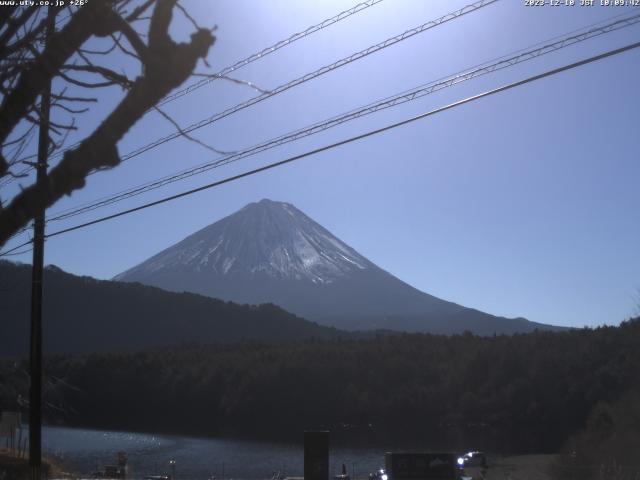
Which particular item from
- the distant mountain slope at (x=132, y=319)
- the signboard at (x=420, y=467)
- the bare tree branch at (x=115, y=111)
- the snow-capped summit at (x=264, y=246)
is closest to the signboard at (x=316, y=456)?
the signboard at (x=420, y=467)

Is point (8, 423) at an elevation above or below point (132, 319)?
below

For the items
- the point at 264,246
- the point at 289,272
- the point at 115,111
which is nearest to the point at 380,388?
the point at 115,111

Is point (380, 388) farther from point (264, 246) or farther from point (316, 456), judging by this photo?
point (264, 246)

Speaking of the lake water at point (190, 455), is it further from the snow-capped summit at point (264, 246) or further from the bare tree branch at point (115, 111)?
the snow-capped summit at point (264, 246)

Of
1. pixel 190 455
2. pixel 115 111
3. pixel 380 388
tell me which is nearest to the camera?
pixel 115 111

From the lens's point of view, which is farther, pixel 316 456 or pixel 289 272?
pixel 289 272

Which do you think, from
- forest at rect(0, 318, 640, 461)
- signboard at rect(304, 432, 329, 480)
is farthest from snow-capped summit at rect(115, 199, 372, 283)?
signboard at rect(304, 432, 329, 480)

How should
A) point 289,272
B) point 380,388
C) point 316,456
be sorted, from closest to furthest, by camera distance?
1. point 316,456
2. point 380,388
3. point 289,272
